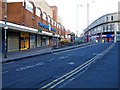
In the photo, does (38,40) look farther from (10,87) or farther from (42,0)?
(10,87)

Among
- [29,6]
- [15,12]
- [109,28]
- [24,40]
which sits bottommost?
[24,40]

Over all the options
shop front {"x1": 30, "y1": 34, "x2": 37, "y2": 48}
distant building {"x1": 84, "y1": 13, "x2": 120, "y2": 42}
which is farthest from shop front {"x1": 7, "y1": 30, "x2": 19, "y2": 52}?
distant building {"x1": 84, "y1": 13, "x2": 120, "y2": 42}

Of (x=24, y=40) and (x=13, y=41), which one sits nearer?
(x=13, y=41)

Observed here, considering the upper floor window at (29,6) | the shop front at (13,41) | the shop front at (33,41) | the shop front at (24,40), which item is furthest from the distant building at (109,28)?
the shop front at (13,41)

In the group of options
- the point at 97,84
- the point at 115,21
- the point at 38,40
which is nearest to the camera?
the point at 97,84

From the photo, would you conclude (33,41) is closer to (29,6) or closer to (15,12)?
(29,6)

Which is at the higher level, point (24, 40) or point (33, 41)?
point (24, 40)

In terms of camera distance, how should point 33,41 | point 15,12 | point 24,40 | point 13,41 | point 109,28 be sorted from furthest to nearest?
point 109,28
point 33,41
point 24,40
point 15,12
point 13,41

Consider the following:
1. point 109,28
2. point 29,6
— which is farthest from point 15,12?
point 109,28

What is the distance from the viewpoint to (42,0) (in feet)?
189

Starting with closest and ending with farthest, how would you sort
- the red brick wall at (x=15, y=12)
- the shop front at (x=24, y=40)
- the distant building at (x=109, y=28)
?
the red brick wall at (x=15, y=12), the shop front at (x=24, y=40), the distant building at (x=109, y=28)

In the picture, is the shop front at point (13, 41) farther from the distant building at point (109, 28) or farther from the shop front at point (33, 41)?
the distant building at point (109, 28)

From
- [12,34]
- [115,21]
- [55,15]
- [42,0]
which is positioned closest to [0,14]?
[12,34]

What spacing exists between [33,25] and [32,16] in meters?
1.69
